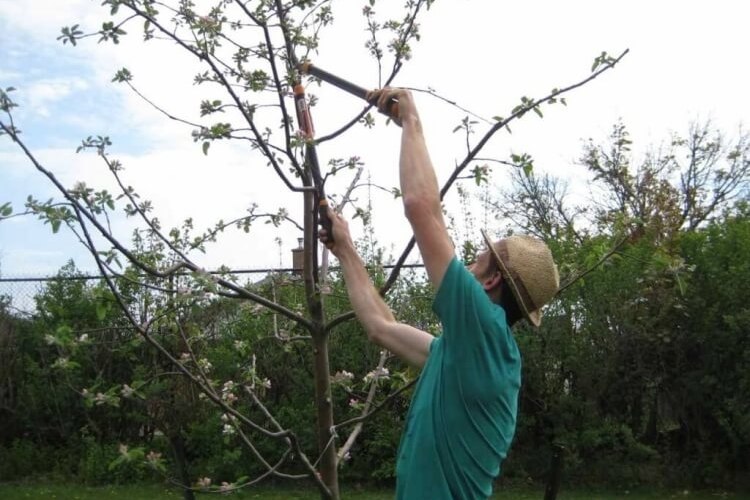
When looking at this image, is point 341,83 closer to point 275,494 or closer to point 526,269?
point 526,269

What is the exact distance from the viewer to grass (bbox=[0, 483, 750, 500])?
29.4 feet

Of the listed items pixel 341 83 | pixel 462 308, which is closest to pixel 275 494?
pixel 341 83

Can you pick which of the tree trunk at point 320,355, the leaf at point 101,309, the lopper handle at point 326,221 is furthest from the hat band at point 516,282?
the leaf at point 101,309

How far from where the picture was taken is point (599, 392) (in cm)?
923

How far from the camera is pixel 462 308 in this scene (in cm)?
183

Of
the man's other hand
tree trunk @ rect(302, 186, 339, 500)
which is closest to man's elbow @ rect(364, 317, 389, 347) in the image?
the man's other hand

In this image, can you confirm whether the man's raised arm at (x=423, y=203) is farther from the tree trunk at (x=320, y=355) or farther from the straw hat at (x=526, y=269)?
the tree trunk at (x=320, y=355)

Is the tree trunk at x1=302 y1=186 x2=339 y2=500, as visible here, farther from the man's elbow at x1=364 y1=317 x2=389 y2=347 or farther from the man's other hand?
the man's elbow at x1=364 y1=317 x2=389 y2=347

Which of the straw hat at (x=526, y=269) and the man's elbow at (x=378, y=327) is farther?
the man's elbow at (x=378, y=327)

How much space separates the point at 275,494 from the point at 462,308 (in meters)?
8.02

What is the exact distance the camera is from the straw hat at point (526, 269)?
208 cm

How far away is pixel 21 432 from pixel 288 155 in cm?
954

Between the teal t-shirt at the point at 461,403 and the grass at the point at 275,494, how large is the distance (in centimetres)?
715

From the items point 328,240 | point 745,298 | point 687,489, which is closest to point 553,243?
point 745,298
